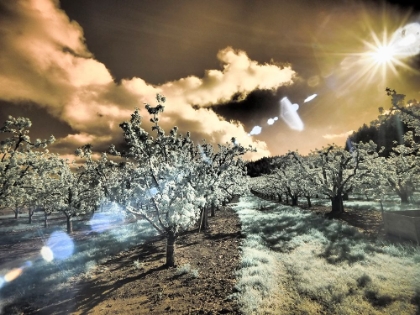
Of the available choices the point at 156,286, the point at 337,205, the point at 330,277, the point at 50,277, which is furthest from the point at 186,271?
the point at 337,205

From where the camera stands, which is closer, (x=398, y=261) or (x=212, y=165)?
(x=398, y=261)

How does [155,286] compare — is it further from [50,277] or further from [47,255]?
[47,255]

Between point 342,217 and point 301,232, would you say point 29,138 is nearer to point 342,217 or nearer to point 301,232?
point 301,232

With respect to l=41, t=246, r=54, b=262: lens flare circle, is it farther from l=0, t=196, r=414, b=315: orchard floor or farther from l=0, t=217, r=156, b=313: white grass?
l=0, t=196, r=414, b=315: orchard floor

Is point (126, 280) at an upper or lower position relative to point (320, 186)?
lower

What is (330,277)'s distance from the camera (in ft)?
37.8

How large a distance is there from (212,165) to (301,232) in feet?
35.2

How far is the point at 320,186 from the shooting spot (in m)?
31.6

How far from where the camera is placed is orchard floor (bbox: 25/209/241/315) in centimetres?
1016

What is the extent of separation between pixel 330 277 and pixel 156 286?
29.3 ft

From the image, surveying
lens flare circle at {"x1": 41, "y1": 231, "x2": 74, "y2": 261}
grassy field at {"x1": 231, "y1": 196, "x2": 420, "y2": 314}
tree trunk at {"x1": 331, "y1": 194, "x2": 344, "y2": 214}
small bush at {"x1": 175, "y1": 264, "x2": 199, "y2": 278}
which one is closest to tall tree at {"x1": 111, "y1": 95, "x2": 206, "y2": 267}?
small bush at {"x1": 175, "y1": 264, "x2": 199, "y2": 278}

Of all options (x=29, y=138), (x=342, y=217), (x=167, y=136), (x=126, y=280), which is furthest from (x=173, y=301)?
(x=342, y=217)

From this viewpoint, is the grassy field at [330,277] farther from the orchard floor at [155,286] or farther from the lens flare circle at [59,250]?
the lens flare circle at [59,250]

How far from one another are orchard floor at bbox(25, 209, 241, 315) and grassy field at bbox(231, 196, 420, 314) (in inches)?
44.1
